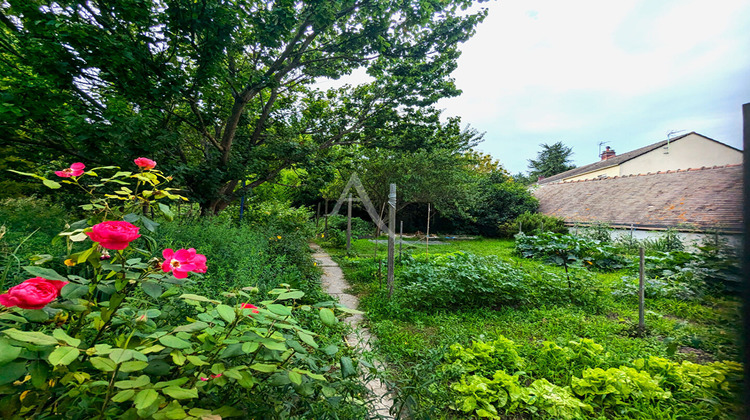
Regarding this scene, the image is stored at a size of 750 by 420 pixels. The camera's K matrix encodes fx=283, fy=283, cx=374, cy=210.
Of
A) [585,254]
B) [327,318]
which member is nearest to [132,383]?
[327,318]

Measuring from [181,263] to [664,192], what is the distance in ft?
36.7

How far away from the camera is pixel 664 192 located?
7898 millimetres

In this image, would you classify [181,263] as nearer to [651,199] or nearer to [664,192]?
[664,192]

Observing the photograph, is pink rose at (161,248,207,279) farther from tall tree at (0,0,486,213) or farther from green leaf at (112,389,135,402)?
tall tree at (0,0,486,213)

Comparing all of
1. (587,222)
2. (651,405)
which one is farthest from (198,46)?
(587,222)

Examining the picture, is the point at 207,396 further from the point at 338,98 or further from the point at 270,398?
the point at 338,98

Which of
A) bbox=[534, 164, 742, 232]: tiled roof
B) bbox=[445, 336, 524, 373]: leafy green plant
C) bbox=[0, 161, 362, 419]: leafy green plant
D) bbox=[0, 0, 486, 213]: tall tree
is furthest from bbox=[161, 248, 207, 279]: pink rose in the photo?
bbox=[0, 0, 486, 213]: tall tree

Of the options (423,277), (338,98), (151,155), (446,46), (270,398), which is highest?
(446,46)

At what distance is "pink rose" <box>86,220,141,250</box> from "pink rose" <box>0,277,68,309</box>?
0.16 metres

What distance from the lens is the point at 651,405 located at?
1.96m

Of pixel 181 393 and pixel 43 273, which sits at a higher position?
pixel 43 273

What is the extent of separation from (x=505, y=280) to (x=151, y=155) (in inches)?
205

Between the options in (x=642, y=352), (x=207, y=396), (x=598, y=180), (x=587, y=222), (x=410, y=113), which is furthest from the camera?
(x=598, y=180)

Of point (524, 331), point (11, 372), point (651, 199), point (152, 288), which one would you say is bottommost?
point (524, 331)
